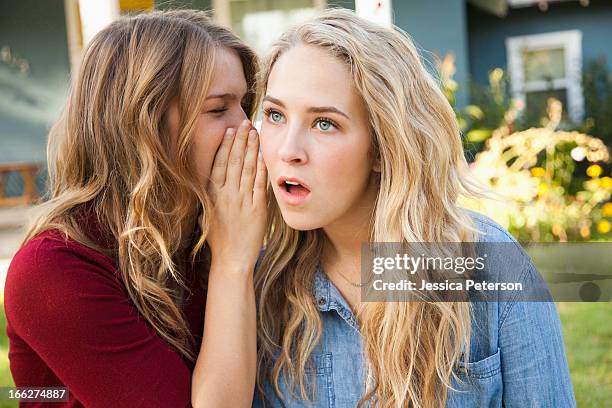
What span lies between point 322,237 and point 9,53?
28.3ft

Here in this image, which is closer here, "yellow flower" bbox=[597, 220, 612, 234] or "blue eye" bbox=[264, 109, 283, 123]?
"blue eye" bbox=[264, 109, 283, 123]

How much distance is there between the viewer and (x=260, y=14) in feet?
32.6

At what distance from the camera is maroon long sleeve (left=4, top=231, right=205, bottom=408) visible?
2176mm

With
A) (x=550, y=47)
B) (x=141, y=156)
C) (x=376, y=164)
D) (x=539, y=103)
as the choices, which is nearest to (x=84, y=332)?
(x=141, y=156)

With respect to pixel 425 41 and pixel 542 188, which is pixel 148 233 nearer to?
pixel 542 188

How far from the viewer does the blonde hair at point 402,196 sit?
2.26 meters

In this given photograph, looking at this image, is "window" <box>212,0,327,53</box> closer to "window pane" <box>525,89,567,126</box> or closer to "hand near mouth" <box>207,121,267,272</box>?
"window pane" <box>525,89,567,126</box>

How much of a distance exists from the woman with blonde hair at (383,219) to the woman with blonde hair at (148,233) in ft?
0.72

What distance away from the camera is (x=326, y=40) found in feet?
7.46

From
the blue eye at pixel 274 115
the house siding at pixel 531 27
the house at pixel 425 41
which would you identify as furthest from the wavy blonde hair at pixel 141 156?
the house siding at pixel 531 27

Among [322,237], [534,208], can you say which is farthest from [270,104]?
[534,208]

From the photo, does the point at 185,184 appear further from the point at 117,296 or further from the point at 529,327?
the point at 529,327

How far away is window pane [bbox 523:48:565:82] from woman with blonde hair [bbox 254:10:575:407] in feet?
29.3

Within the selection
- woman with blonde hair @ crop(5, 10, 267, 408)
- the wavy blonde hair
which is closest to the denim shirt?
woman with blonde hair @ crop(5, 10, 267, 408)
